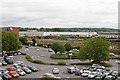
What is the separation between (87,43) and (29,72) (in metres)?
11.6

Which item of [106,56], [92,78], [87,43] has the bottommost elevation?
[92,78]

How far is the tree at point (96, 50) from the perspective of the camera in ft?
81.1

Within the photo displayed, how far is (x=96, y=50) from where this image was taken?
2494 cm

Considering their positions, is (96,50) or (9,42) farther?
(9,42)

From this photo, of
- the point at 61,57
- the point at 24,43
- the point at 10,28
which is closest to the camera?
the point at 61,57

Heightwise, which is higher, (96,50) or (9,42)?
A: (9,42)

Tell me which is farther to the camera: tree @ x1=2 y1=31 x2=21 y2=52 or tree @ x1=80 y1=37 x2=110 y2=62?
tree @ x1=2 y1=31 x2=21 y2=52

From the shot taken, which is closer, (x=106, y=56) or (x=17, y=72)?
(x=17, y=72)

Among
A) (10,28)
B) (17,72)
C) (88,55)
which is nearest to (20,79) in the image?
(17,72)

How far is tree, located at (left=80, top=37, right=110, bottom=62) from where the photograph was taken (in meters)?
24.7

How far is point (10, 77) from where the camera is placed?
17.9 m

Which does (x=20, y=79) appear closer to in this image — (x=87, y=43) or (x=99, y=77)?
(x=99, y=77)

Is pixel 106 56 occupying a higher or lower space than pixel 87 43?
lower

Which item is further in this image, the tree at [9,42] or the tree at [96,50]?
the tree at [9,42]
